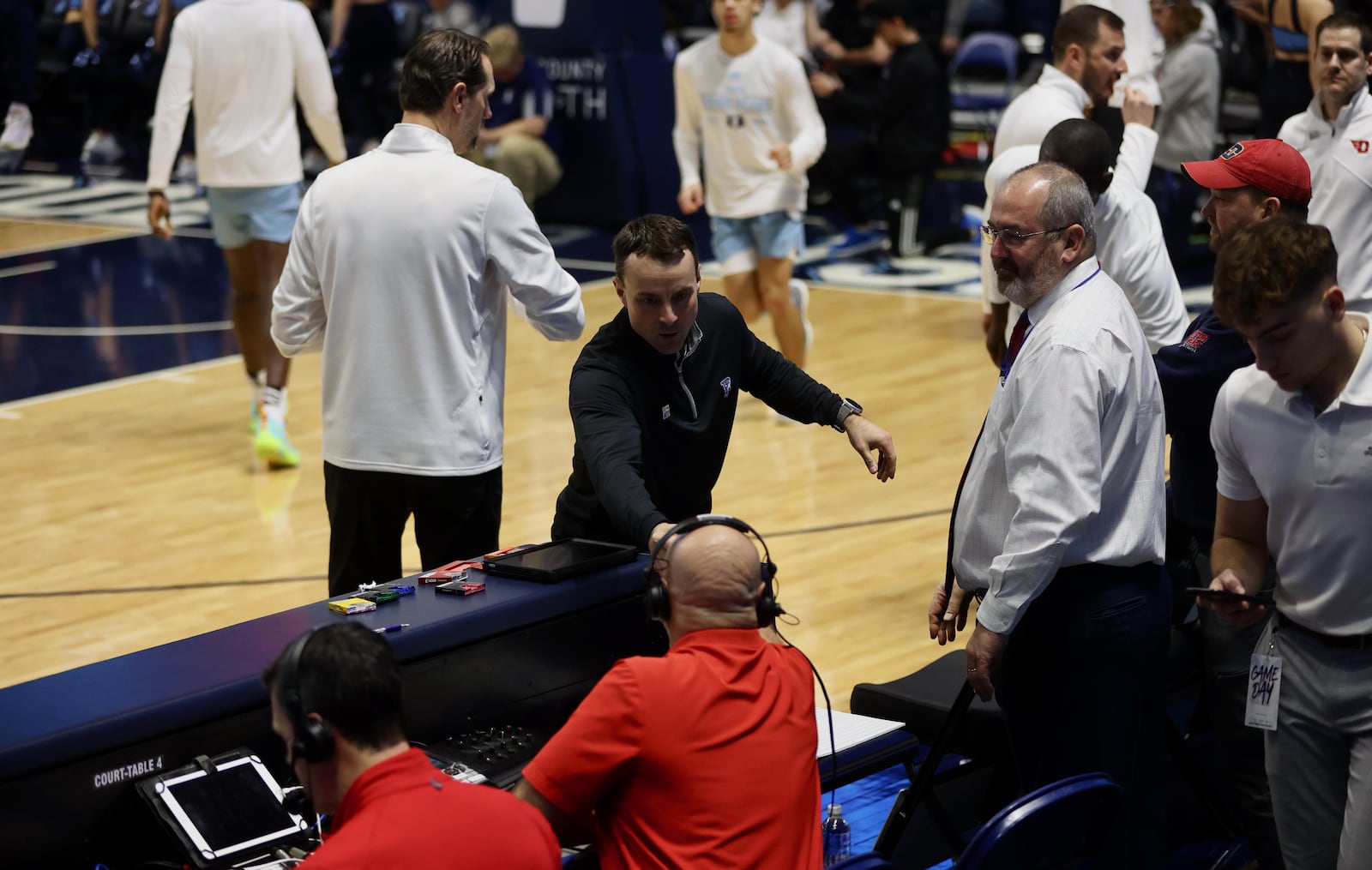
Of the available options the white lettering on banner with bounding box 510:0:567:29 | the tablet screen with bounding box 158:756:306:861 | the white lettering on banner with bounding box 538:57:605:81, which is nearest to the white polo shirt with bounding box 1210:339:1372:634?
the tablet screen with bounding box 158:756:306:861

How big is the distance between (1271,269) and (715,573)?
3.51 feet

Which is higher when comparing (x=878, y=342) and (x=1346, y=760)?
(x=1346, y=760)

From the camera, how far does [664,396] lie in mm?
4121

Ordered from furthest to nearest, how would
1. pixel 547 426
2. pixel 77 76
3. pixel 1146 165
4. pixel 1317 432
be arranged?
pixel 77 76, pixel 547 426, pixel 1146 165, pixel 1317 432

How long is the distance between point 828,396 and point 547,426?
14.0 feet

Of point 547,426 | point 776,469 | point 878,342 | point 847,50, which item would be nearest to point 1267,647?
point 776,469

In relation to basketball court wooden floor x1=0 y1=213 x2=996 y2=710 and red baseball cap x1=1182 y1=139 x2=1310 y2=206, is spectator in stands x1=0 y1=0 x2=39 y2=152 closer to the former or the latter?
basketball court wooden floor x1=0 y1=213 x2=996 y2=710

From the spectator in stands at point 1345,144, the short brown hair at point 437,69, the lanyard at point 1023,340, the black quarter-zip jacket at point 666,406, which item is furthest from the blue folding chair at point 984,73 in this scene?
the lanyard at point 1023,340

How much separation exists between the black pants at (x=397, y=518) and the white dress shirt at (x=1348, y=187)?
9.22ft

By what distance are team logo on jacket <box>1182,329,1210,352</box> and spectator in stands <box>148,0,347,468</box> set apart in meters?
4.41

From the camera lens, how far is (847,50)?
1459 centimetres

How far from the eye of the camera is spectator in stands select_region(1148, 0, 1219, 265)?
10.9 metres

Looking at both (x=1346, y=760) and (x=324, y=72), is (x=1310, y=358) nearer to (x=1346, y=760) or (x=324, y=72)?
(x=1346, y=760)

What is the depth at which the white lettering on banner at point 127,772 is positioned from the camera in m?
3.05
